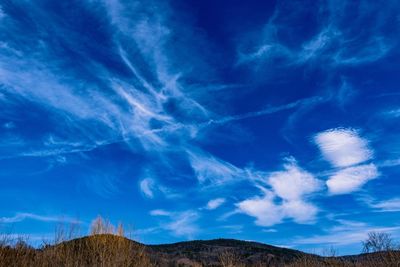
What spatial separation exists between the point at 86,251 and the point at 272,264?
74.0 ft

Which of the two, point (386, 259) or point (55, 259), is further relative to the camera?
point (386, 259)

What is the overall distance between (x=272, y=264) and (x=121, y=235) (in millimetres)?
24158

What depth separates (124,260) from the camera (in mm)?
17016

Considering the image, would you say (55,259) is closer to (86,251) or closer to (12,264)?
(12,264)

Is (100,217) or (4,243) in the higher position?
(100,217)

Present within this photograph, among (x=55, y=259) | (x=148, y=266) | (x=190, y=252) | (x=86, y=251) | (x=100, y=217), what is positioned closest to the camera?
(x=55, y=259)

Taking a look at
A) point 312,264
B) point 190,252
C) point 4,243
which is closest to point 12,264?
point 4,243

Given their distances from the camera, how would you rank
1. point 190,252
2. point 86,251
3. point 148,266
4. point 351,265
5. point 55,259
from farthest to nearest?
point 190,252
point 351,265
point 86,251
point 148,266
point 55,259

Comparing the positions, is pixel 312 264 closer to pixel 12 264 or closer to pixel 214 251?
pixel 12 264

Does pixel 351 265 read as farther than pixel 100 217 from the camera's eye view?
Yes

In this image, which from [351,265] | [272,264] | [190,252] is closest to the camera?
[351,265]

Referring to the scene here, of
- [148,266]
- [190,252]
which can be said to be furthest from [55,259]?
[190,252]

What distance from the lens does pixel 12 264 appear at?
14.3 m

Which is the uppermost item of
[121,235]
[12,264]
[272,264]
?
[272,264]
